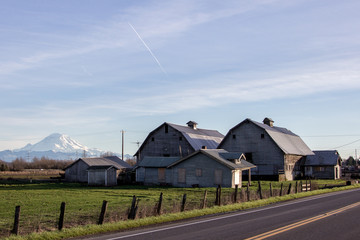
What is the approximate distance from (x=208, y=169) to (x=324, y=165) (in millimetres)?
28592

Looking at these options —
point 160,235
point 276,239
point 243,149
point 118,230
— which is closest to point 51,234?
point 118,230

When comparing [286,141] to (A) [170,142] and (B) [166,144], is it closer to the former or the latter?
(A) [170,142]

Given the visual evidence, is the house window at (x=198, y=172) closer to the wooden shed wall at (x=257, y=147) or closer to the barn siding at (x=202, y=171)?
the barn siding at (x=202, y=171)

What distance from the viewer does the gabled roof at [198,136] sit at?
213 ft

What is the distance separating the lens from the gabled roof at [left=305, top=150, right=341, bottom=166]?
6664 cm

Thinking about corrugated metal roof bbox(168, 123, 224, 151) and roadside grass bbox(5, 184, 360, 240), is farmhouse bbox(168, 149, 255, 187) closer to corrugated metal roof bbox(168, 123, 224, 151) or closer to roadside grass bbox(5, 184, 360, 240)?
corrugated metal roof bbox(168, 123, 224, 151)

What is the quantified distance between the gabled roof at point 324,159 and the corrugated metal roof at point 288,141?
4.93 ft

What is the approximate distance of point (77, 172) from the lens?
216ft

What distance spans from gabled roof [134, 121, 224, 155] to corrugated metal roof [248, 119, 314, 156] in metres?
9.79

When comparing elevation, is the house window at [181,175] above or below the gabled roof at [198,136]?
below

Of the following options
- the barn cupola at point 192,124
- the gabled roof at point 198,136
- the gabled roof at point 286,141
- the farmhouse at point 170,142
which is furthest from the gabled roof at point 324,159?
the barn cupola at point 192,124

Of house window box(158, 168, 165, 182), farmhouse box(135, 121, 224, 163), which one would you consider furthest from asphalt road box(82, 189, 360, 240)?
farmhouse box(135, 121, 224, 163)

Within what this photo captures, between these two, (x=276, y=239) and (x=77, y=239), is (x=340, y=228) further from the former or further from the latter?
(x=77, y=239)

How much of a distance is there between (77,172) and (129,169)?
27.1ft
